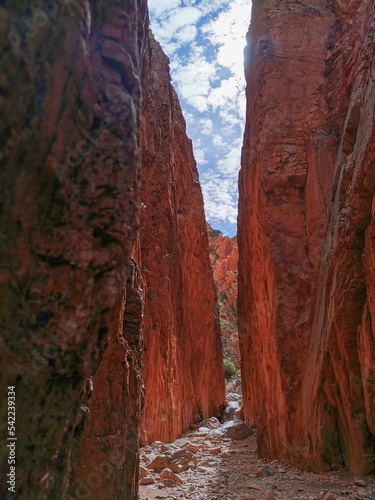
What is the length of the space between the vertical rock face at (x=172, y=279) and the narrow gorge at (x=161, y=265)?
0.14 m

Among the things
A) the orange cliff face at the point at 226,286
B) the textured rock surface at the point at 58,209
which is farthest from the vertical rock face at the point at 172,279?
the orange cliff face at the point at 226,286

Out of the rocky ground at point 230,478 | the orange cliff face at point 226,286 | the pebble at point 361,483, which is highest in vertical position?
the orange cliff face at point 226,286

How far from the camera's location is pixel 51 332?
2.96 metres

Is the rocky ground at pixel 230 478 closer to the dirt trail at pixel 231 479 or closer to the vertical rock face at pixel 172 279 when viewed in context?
the dirt trail at pixel 231 479

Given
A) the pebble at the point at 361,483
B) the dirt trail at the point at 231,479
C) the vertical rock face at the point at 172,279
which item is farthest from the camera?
the vertical rock face at the point at 172,279

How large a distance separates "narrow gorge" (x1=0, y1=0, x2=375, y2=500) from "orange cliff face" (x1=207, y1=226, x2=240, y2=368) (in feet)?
81.0

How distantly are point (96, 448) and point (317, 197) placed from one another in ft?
28.1

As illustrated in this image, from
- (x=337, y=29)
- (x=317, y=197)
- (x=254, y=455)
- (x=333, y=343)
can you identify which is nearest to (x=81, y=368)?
(x=333, y=343)

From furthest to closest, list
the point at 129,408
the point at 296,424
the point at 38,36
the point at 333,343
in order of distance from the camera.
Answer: the point at 296,424
the point at 333,343
the point at 129,408
the point at 38,36

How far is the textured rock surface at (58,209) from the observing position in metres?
2.82

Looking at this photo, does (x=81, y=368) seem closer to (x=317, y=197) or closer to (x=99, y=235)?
(x=99, y=235)

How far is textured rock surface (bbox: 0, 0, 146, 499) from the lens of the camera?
2818 mm

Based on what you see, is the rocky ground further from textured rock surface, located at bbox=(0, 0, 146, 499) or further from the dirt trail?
textured rock surface, located at bbox=(0, 0, 146, 499)

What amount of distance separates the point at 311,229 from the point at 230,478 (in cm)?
644
